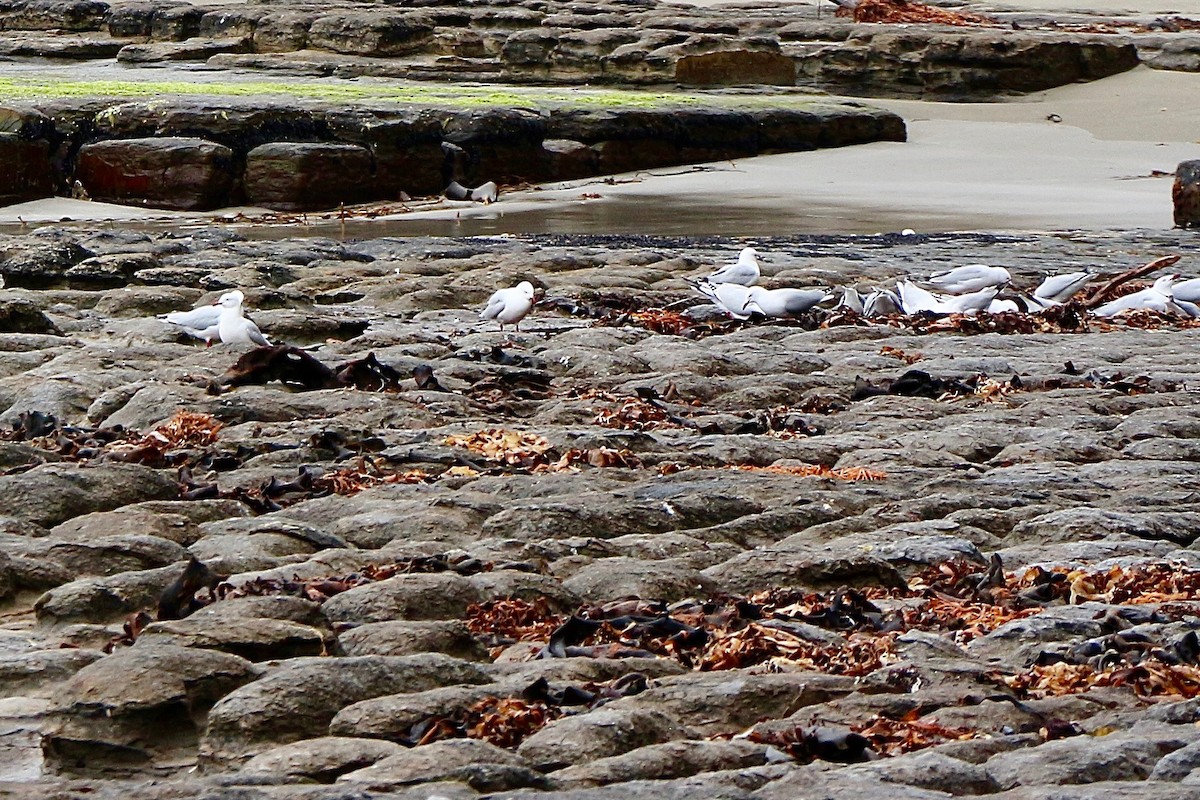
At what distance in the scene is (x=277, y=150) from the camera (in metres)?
11.9

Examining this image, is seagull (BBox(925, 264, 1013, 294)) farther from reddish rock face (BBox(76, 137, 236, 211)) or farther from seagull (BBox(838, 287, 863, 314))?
reddish rock face (BBox(76, 137, 236, 211))

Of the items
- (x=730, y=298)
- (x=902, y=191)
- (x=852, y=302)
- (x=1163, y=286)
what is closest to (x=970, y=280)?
(x=852, y=302)

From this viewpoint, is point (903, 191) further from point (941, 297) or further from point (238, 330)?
point (238, 330)

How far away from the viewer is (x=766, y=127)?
15.0 m

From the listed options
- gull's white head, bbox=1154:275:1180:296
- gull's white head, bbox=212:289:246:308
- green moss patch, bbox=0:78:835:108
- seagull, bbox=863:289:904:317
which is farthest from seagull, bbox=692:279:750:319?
green moss patch, bbox=0:78:835:108

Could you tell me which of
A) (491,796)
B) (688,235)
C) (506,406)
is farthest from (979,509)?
(688,235)

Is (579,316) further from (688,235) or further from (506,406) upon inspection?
(688,235)

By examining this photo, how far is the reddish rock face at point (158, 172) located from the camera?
11.6 m

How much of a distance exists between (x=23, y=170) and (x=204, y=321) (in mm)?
5689

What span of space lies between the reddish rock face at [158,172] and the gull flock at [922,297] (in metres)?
4.60

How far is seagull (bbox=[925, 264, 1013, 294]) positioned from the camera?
765 centimetres

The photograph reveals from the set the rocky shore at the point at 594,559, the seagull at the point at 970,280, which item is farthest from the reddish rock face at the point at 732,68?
the rocky shore at the point at 594,559

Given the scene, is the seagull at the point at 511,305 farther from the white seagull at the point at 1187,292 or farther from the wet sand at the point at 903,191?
the wet sand at the point at 903,191

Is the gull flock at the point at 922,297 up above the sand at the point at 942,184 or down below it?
above
